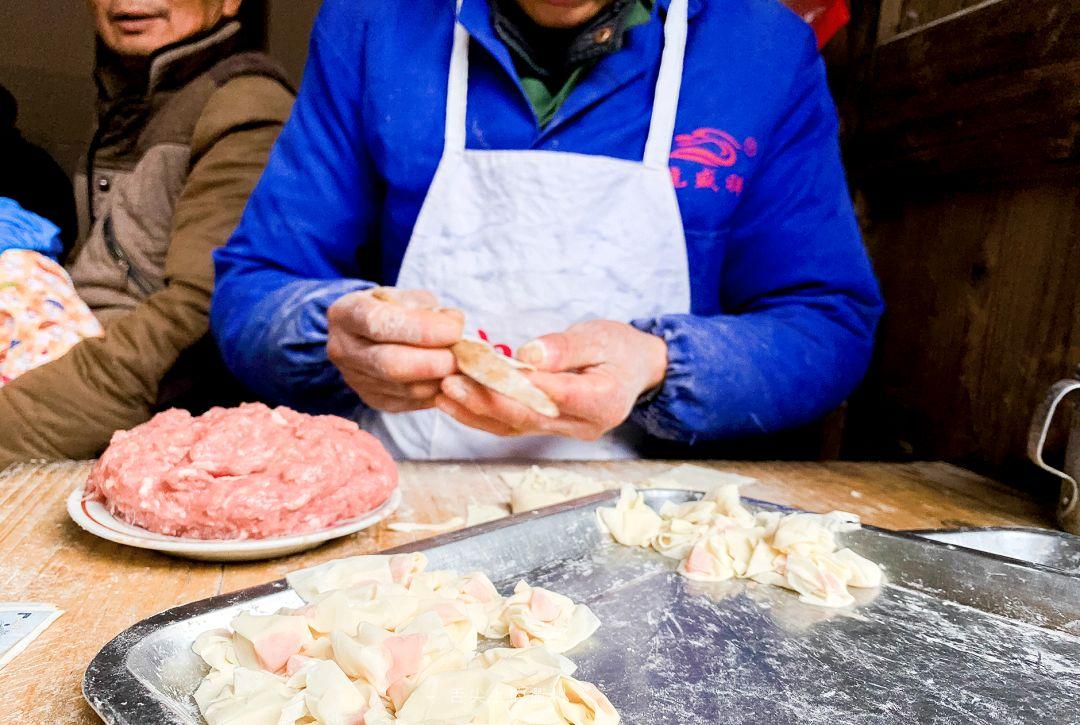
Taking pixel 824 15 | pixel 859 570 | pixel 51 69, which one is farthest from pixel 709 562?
pixel 51 69

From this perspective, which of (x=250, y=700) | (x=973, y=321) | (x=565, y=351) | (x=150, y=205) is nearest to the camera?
(x=250, y=700)

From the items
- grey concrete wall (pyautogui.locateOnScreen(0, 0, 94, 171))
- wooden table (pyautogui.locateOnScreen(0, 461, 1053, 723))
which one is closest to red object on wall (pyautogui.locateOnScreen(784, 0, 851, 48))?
wooden table (pyautogui.locateOnScreen(0, 461, 1053, 723))

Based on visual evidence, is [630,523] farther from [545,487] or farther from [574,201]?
[574,201]

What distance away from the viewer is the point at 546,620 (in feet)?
2.61

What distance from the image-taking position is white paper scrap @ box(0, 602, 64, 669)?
2.47 feet

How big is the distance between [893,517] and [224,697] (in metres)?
1.07

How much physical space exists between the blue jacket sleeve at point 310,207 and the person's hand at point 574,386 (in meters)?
0.40

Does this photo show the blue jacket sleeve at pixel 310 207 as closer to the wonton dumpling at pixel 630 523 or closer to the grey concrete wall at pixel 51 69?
the wonton dumpling at pixel 630 523

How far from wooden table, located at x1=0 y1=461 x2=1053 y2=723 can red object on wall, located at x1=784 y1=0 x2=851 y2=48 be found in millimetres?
1177

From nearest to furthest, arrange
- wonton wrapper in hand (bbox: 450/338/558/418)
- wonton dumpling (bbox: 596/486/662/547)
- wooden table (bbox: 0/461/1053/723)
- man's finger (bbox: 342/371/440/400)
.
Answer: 1. wooden table (bbox: 0/461/1053/723)
2. wonton dumpling (bbox: 596/486/662/547)
3. wonton wrapper in hand (bbox: 450/338/558/418)
4. man's finger (bbox: 342/371/440/400)

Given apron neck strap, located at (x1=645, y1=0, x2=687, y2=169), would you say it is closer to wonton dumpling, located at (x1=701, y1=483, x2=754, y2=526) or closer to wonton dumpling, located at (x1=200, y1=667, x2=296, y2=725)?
wonton dumpling, located at (x1=701, y1=483, x2=754, y2=526)

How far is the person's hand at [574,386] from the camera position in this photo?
1215 mm

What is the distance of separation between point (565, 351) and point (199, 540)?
610mm

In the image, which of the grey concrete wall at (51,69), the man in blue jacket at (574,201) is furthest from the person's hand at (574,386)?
the grey concrete wall at (51,69)
